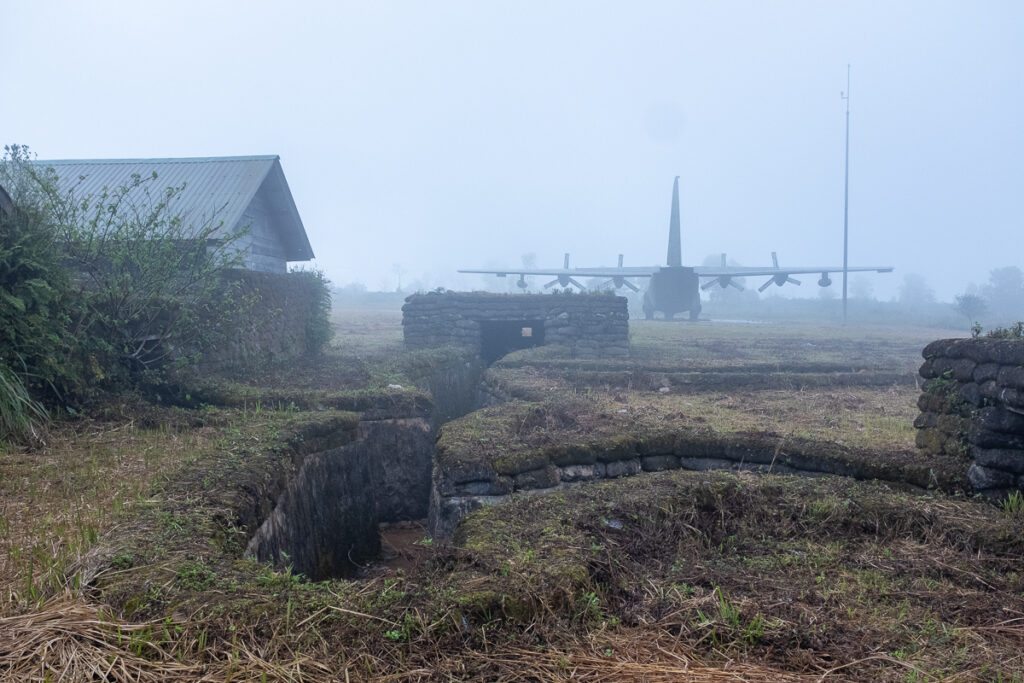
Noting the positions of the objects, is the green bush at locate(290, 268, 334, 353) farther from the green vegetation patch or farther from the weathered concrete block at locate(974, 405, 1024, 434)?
the weathered concrete block at locate(974, 405, 1024, 434)

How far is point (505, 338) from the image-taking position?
19.0 metres

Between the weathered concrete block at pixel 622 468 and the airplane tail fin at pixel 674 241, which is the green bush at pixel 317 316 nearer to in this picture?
the weathered concrete block at pixel 622 468

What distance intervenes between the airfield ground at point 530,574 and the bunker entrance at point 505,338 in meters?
11.2

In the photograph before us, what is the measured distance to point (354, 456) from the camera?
7.48 m

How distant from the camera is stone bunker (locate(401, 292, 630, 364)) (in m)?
16.5

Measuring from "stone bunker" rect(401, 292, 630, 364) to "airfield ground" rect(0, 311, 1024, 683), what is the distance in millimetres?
9493

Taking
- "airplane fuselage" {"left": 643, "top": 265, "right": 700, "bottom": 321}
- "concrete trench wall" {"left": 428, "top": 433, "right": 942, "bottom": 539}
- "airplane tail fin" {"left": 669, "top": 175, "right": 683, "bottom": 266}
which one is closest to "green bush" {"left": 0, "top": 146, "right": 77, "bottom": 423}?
"concrete trench wall" {"left": 428, "top": 433, "right": 942, "bottom": 539}

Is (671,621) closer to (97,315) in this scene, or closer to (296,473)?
(296,473)

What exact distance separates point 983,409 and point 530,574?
398cm

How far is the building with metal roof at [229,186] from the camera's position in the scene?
14906 millimetres

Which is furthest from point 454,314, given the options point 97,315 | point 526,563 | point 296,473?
point 526,563

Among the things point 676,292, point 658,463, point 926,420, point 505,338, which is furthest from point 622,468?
point 676,292

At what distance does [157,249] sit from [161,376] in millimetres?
1628

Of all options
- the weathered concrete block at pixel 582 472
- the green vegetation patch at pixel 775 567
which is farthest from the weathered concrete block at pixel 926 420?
the weathered concrete block at pixel 582 472
